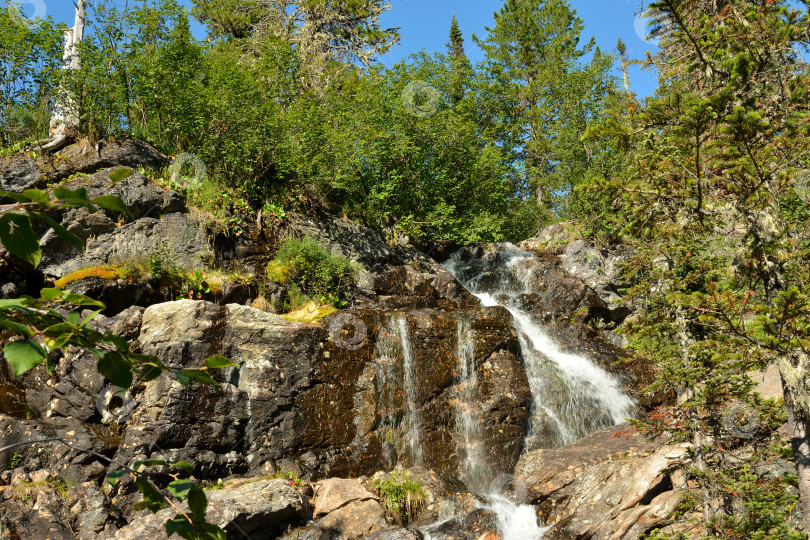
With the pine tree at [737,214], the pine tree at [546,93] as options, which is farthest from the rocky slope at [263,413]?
the pine tree at [546,93]

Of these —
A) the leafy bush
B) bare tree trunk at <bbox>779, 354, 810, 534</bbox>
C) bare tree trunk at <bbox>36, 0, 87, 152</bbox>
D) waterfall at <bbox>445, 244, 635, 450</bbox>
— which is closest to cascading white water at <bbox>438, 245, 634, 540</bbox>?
waterfall at <bbox>445, 244, 635, 450</bbox>

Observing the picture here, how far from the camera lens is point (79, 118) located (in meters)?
12.3

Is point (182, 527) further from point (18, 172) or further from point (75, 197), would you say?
point (18, 172)

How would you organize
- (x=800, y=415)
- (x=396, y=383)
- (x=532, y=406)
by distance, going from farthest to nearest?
1. (x=532, y=406)
2. (x=396, y=383)
3. (x=800, y=415)

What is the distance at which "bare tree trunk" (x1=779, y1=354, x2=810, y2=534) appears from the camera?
13.6ft

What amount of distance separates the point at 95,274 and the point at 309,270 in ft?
14.7

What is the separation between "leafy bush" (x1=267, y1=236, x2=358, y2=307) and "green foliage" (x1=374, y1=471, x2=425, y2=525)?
4.76 m

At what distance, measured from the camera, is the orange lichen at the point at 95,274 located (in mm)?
9672

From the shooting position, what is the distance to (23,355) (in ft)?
3.58

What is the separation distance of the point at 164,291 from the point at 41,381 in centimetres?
267

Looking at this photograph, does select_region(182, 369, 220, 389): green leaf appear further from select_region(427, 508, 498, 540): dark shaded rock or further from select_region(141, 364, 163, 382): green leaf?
select_region(427, 508, 498, 540): dark shaded rock

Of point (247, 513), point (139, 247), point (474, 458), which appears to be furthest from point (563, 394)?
point (139, 247)

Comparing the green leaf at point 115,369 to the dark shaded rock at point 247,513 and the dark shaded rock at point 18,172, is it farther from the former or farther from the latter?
the dark shaded rock at point 18,172

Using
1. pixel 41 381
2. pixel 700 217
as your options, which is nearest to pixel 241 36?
pixel 41 381
